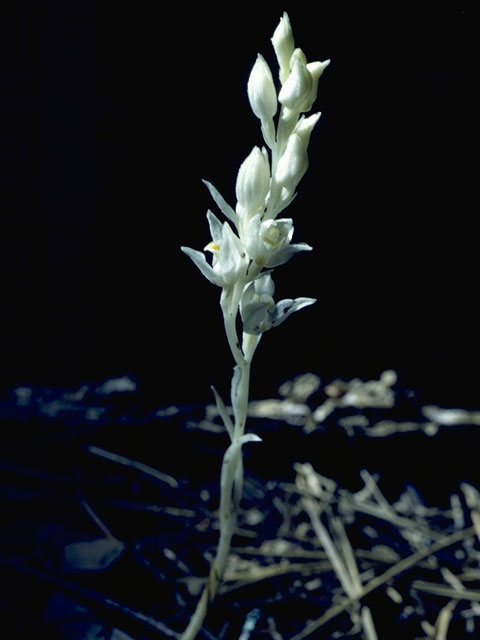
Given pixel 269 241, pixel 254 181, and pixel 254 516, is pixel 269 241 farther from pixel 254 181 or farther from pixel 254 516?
pixel 254 516

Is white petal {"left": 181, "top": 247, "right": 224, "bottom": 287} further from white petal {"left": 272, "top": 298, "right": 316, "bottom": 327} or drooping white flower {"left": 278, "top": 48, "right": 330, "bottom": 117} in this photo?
drooping white flower {"left": 278, "top": 48, "right": 330, "bottom": 117}

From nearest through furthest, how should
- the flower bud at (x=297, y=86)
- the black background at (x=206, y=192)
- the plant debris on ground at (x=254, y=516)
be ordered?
the flower bud at (x=297, y=86), the plant debris on ground at (x=254, y=516), the black background at (x=206, y=192)

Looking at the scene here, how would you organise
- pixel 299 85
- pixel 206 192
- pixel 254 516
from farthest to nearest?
pixel 206 192, pixel 254 516, pixel 299 85

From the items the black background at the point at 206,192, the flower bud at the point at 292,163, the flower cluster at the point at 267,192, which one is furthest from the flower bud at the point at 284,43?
the black background at the point at 206,192

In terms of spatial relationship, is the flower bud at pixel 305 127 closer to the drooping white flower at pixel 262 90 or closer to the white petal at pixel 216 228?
the drooping white flower at pixel 262 90

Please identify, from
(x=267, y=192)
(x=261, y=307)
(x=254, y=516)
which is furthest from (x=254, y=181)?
(x=254, y=516)
